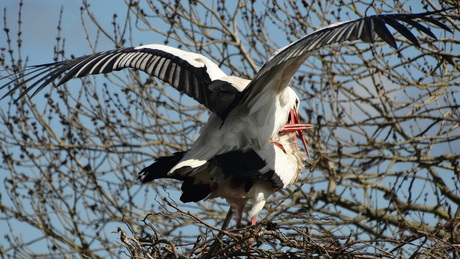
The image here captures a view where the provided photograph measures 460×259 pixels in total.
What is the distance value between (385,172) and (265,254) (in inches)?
169

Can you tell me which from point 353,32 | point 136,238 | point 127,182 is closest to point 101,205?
point 127,182

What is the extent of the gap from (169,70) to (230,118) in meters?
0.68

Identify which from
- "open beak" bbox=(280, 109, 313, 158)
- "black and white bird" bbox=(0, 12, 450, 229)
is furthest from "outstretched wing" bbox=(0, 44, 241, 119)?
"open beak" bbox=(280, 109, 313, 158)

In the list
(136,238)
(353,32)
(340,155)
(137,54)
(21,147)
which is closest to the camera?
(353,32)

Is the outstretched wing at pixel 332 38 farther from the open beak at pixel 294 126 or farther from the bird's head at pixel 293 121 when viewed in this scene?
the open beak at pixel 294 126

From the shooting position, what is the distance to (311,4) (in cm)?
947

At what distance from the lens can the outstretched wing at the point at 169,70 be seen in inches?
238

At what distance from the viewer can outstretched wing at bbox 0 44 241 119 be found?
19.8ft

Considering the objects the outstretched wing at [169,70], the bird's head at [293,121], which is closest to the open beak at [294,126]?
the bird's head at [293,121]

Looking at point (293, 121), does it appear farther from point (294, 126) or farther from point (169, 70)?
point (169, 70)

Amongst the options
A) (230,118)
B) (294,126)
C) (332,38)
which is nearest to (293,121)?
(294,126)

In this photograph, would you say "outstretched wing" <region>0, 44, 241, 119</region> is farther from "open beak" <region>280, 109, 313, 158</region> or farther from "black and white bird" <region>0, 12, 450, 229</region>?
"open beak" <region>280, 109, 313, 158</region>

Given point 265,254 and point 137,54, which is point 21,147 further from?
point 265,254

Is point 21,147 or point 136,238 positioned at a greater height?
point 21,147
